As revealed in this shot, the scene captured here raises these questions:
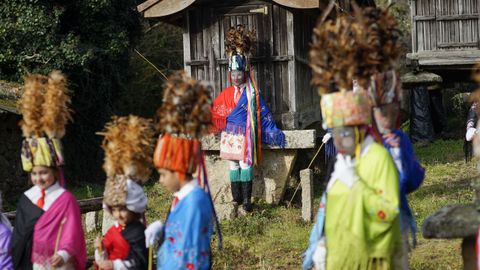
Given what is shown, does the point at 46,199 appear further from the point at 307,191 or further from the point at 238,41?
the point at 238,41

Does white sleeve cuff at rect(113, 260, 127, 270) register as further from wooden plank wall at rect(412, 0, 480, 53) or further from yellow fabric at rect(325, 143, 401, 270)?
wooden plank wall at rect(412, 0, 480, 53)

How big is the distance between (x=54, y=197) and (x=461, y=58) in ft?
45.1

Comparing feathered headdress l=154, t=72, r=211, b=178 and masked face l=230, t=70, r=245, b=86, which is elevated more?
masked face l=230, t=70, r=245, b=86

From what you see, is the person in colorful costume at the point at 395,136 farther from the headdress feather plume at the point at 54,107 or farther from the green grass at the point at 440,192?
the headdress feather plume at the point at 54,107

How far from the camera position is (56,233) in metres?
6.39

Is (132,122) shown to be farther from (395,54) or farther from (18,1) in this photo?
(18,1)

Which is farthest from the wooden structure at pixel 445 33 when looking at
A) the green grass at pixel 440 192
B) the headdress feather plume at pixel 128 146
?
the headdress feather plume at pixel 128 146

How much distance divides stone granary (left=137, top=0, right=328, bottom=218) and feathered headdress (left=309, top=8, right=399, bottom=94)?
6489 mm

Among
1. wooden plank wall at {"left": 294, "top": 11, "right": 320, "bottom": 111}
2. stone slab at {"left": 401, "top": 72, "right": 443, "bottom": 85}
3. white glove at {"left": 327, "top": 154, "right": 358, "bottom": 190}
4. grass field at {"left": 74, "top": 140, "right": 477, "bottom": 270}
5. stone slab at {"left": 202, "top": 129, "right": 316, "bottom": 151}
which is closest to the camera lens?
white glove at {"left": 327, "top": 154, "right": 358, "bottom": 190}

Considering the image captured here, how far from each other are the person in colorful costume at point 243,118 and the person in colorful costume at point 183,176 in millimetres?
5817

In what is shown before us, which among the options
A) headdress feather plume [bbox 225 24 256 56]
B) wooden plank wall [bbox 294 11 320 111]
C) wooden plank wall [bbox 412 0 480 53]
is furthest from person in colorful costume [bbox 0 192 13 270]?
wooden plank wall [bbox 412 0 480 53]

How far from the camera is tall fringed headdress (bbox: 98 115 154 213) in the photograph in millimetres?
6078

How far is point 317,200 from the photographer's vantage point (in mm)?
12125

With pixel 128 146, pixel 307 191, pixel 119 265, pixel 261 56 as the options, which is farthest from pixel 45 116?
pixel 261 56
